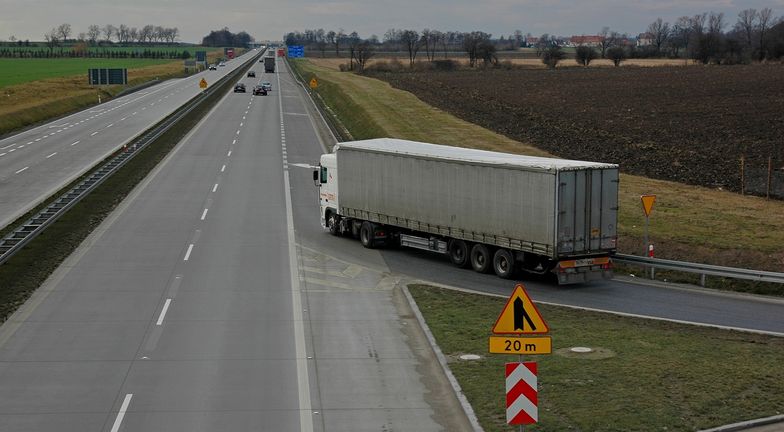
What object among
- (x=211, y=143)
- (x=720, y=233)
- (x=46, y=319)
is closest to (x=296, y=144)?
(x=211, y=143)

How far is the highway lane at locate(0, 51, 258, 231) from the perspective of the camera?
4341 centimetres

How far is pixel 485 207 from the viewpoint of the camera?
1086 inches

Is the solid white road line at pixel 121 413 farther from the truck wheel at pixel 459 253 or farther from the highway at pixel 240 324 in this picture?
the truck wheel at pixel 459 253

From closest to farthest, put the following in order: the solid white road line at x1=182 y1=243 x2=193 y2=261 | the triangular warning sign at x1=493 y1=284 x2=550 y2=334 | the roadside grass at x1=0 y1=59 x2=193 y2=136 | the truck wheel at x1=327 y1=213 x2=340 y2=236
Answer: the triangular warning sign at x1=493 y1=284 x2=550 y2=334 < the solid white road line at x1=182 y1=243 x2=193 y2=261 < the truck wheel at x1=327 y1=213 x2=340 y2=236 < the roadside grass at x1=0 y1=59 x2=193 y2=136

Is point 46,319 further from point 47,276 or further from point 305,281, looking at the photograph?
point 305,281

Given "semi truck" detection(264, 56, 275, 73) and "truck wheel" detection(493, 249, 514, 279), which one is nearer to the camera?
"truck wheel" detection(493, 249, 514, 279)

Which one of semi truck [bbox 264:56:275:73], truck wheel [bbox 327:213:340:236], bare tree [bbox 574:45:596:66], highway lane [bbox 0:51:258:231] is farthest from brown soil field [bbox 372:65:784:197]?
bare tree [bbox 574:45:596:66]

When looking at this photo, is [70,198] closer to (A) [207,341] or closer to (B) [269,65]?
(A) [207,341]

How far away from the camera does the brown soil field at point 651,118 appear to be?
46.6 m

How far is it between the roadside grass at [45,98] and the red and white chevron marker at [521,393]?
215 ft

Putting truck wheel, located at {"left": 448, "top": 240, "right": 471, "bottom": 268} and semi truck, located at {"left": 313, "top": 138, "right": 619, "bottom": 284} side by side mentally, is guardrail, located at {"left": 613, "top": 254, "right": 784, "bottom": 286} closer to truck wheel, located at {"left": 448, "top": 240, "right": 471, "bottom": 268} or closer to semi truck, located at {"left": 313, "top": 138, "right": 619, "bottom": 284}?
semi truck, located at {"left": 313, "top": 138, "right": 619, "bottom": 284}

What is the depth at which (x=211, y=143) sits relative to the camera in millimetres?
62438

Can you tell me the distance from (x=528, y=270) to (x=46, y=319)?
39.1 ft

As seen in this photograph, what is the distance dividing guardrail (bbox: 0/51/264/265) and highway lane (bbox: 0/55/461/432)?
1.82 metres
